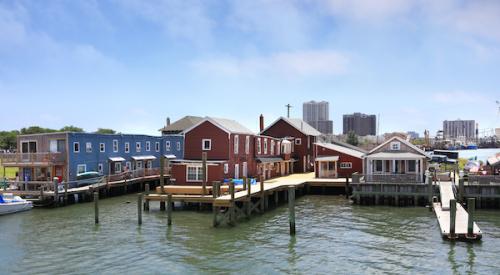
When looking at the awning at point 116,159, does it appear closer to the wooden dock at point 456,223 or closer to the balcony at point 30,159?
the balcony at point 30,159

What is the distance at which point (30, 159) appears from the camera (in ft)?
147

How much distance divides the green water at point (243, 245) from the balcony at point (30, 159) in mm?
8933

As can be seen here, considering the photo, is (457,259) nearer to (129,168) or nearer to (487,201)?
(487,201)

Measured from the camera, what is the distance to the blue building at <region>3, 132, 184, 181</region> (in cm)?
4469

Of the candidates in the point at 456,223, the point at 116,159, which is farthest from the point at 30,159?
the point at 456,223

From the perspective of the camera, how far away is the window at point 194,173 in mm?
42081

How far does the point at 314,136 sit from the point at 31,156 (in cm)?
3786

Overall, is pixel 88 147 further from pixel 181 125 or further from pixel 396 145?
pixel 181 125

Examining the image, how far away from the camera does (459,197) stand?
38156 millimetres

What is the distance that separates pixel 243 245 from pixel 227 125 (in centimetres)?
2249

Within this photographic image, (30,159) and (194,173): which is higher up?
(30,159)

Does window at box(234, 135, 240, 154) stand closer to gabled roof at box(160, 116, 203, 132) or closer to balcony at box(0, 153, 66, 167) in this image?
balcony at box(0, 153, 66, 167)

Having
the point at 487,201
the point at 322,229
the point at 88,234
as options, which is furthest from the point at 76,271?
the point at 487,201

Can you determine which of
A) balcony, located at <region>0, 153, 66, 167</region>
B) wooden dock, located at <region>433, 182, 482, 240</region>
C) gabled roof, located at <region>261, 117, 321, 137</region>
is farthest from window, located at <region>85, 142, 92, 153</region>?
wooden dock, located at <region>433, 182, 482, 240</region>
